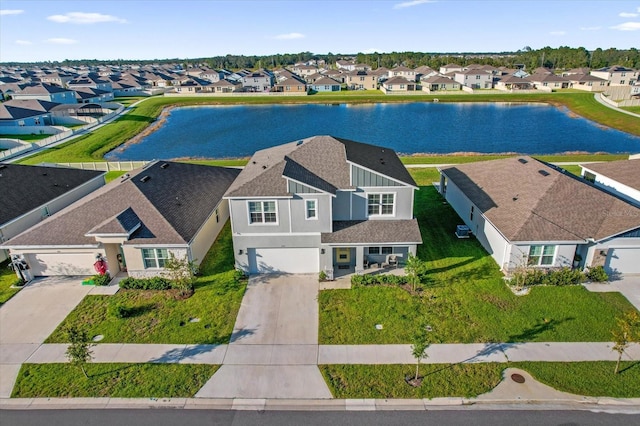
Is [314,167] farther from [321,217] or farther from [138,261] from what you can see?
[138,261]

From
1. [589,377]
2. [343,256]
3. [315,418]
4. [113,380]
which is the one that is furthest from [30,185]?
[589,377]

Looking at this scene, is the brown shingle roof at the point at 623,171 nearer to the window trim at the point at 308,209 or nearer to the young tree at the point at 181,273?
the window trim at the point at 308,209

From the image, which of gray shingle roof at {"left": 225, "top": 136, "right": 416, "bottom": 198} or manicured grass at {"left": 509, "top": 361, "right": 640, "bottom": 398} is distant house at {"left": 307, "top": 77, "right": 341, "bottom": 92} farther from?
manicured grass at {"left": 509, "top": 361, "right": 640, "bottom": 398}

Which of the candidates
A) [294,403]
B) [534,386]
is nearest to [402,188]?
[534,386]

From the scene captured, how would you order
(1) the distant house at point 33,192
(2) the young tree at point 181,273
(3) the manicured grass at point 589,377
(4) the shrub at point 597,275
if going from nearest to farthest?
(3) the manicured grass at point 589,377, (2) the young tree at point 181,273, (4) the shrub at point 597,275, (1) the distant house at point 33,192

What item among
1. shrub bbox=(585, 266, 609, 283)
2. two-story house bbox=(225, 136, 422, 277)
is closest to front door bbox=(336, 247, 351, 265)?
two-story house bbox=(225, 136, 422, 277)

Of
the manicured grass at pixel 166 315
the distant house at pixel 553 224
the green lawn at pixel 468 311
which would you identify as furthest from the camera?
the distant house at pixel 553 224

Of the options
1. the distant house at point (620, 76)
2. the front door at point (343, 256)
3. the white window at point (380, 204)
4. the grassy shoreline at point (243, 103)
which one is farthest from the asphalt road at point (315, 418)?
the distant house at point (620, 76)

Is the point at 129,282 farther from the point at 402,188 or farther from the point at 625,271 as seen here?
the point at 625,271
